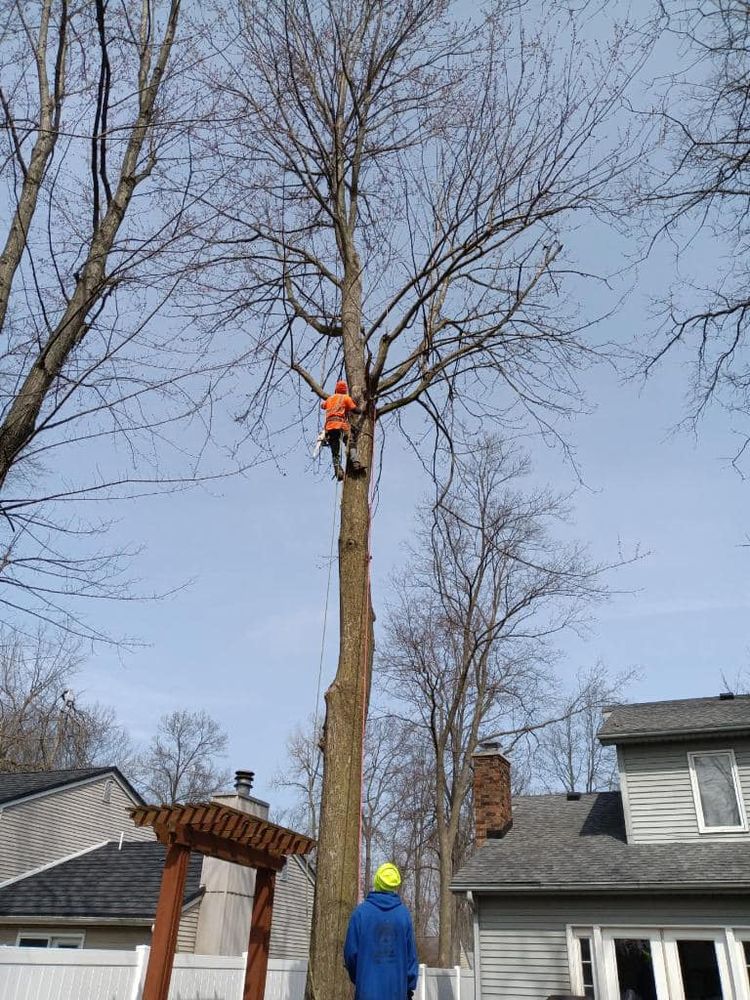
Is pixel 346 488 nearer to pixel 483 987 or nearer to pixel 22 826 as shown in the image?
pixel 483 987

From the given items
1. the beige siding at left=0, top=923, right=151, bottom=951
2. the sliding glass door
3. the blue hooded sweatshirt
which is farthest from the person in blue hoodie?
the beige siding at left=0, top=923, right=151, bottom=951

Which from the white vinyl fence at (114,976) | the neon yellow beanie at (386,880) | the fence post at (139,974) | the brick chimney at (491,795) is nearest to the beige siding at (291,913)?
the brick chimney at (491,795)

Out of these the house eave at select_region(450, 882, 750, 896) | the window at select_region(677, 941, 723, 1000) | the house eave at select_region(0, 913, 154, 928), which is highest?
the house eave at select_region(450, 882, 750, 896)

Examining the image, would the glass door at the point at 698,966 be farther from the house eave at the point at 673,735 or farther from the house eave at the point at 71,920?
the house eave at the point at 71,920

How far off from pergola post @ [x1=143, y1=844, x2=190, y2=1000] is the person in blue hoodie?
2.42 meters

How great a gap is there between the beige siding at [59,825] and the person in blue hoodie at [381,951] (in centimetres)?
1232

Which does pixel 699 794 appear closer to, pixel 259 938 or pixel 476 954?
pixel 476 954

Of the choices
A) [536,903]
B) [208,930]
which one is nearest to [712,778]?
[536,903]

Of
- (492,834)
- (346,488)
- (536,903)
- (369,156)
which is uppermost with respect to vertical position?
(369,156)

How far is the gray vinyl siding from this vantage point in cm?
1243

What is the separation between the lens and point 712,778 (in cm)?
1265

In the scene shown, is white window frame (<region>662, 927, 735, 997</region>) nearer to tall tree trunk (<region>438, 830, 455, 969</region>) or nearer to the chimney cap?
the chimney cap

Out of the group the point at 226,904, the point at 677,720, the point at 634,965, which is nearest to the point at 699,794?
the point at 677,720

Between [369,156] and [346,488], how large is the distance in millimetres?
3793
